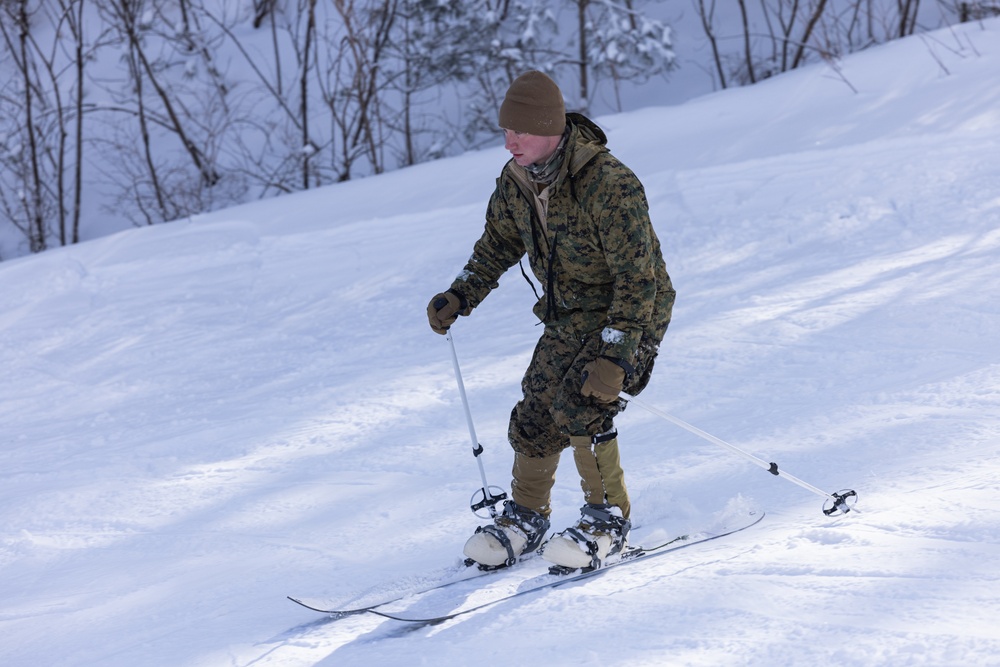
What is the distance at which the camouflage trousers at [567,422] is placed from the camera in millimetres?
2846

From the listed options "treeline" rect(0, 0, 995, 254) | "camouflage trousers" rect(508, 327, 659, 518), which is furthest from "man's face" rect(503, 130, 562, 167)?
"treeline" rect(0, 0, 995, 254)

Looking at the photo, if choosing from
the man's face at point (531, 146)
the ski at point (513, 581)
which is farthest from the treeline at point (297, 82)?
the ski at point (513, 581)

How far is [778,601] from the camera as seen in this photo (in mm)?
2396

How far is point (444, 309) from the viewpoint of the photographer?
311cm

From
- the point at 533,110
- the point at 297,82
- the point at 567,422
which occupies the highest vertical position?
the point at 297,82

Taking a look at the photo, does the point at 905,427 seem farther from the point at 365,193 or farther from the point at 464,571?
the point at 365,193

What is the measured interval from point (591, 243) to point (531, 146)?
33 centimetres

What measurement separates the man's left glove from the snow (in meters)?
0.56

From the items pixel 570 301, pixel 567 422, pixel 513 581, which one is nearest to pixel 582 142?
pixel 570 301

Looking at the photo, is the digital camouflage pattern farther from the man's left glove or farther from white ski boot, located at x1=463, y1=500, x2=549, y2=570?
white ski boot, located at x1=463, y1=500, x2=549, y2=570

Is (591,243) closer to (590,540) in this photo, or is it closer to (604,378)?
(604,378)

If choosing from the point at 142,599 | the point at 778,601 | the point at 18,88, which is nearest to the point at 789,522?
the point at 778,601

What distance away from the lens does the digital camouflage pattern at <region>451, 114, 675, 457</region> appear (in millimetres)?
2674

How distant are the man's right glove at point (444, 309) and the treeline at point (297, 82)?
27.1 feet
